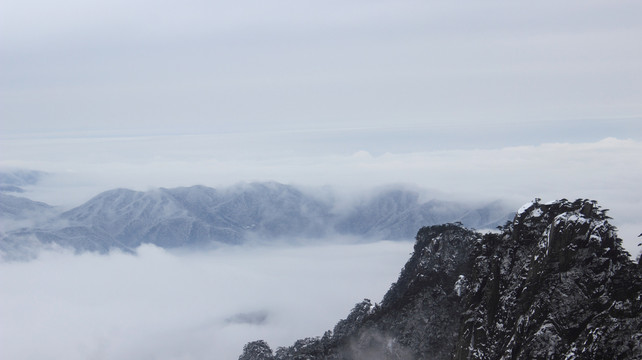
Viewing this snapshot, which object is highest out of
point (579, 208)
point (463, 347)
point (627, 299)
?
point (579, 208)

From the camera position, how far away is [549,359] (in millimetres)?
45406

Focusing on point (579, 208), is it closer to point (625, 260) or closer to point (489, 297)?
point (625, 260)

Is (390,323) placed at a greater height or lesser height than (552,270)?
lesser

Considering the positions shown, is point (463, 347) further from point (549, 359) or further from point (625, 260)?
point (625, 260)

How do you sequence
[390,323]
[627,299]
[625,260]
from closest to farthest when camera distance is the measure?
[627,299] < [625,260] < [390,323]

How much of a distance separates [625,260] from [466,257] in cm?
4582

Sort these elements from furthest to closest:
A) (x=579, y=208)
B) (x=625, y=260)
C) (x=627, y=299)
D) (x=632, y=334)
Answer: (x=579, y=208)
(x=625, y=260)
(x=627, y=299)
(x=632, y=334)

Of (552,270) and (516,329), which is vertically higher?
(552,270)

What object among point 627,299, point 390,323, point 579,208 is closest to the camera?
point 627,299

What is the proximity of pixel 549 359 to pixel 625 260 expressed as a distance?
11.0 metres

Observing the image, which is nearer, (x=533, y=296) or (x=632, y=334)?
(x=632, y=334)

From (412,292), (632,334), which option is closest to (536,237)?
(632,334)

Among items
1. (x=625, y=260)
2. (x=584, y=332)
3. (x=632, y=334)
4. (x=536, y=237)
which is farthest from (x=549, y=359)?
(x=536, y=237)

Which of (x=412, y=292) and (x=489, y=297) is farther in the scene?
(x=412, y=292)
